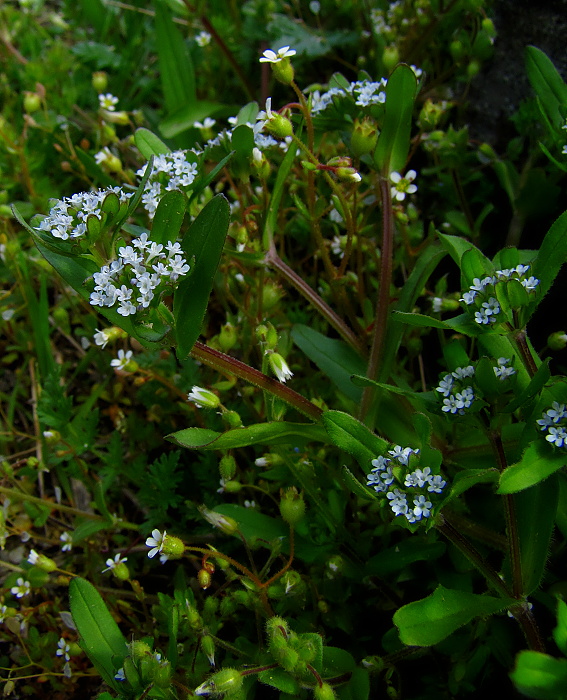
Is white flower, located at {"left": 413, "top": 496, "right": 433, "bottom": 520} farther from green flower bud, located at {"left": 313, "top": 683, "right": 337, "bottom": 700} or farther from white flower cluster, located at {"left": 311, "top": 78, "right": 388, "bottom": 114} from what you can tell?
white flower cluster, located at {"left": 311, "top": 78, "right": 388, "bottom": 114}

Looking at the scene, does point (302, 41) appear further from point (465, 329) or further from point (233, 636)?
point (233, 636)

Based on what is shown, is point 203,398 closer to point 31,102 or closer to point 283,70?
point 283,70

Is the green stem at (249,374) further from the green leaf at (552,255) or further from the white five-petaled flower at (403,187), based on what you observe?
the white five-petaled flower at (403,187)

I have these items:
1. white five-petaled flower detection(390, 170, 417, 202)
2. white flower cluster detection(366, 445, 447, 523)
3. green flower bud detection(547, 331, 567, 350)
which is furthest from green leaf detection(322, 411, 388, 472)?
white five-petaled flower detection(390, 170, 417, 202)

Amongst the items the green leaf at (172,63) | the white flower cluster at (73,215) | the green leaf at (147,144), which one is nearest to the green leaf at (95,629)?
the white flower cluster at (73,215)

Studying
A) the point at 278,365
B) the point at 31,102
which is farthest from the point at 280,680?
the point at 31,102

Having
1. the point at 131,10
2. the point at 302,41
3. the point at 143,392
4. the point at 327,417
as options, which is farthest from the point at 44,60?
the point at 327,417
